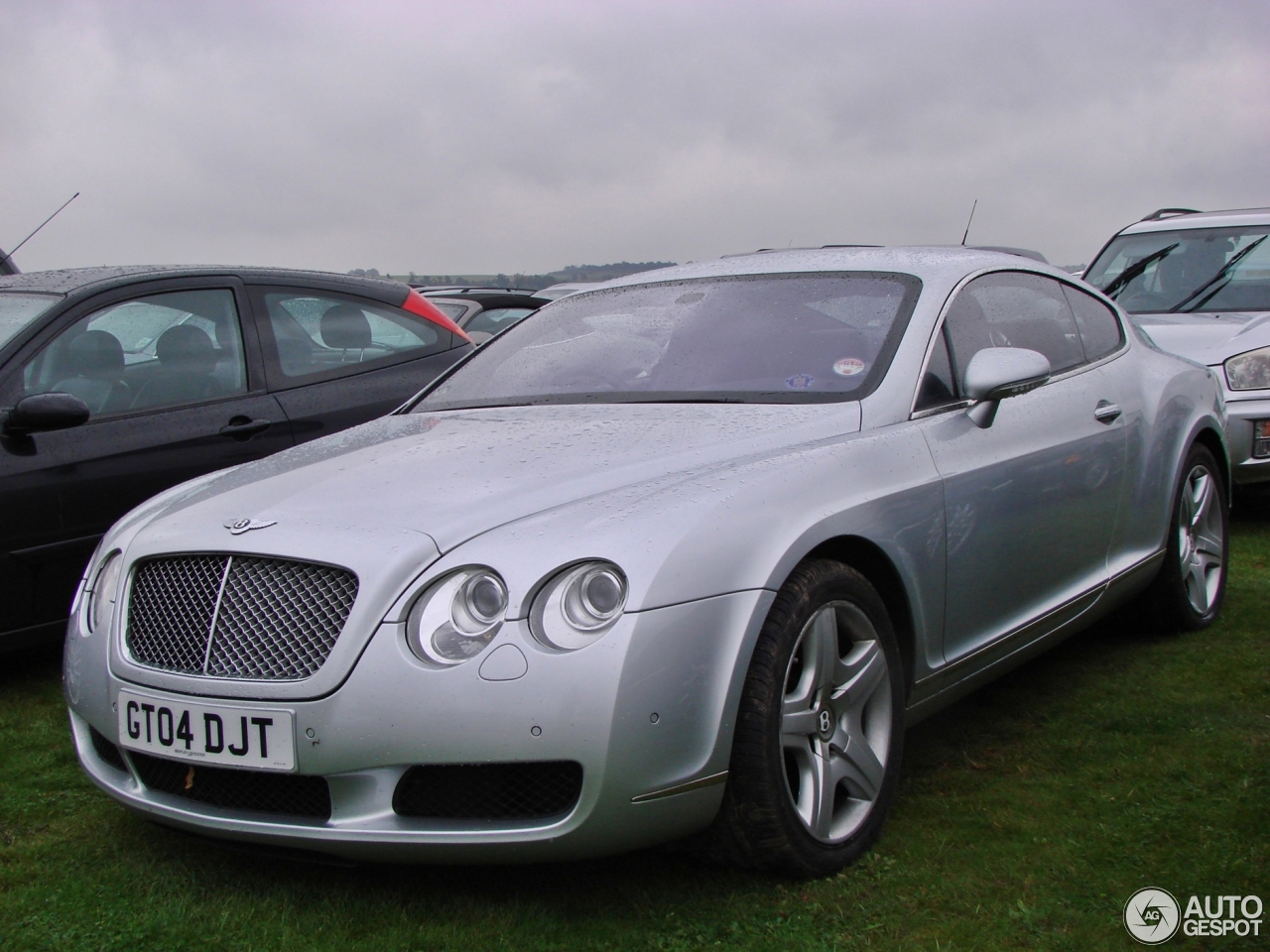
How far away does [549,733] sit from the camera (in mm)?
2371

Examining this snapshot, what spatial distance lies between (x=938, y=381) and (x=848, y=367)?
0.85ft

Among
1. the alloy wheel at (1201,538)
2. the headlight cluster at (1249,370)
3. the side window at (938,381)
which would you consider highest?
the side window at (938,381)

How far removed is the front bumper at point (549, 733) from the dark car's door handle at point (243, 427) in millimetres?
2416

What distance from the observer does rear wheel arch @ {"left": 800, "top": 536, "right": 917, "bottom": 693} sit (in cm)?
293

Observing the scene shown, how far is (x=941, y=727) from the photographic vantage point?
3.87 meters

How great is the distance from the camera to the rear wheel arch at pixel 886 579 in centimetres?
293

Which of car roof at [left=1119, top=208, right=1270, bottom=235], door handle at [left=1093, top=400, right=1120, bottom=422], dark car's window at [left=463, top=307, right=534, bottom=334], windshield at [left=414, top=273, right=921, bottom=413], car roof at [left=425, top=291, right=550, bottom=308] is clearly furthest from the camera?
dark car's window at [left=463, top=307, right=534, bottom=334]

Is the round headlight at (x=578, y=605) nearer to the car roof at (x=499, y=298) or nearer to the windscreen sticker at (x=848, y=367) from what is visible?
the windscreen sticker at (x=848, y=367)

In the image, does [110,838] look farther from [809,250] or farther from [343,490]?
[809,250]

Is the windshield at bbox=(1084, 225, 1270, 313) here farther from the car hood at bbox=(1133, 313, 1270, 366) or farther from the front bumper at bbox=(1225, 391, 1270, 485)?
the front bumper at bbox=(1225, 391, 1270, 485)

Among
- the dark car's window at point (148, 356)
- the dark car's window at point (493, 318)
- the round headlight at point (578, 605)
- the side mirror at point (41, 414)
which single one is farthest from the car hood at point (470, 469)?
the dark car's window at point (493, 318)

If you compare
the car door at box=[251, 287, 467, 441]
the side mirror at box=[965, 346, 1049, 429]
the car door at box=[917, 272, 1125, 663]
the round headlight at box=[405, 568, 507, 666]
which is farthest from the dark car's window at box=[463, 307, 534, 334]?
the round headlight at box=[405, 568, 507, 666]

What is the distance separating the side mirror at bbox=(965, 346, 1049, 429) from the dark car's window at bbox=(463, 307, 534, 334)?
7295 millimetres

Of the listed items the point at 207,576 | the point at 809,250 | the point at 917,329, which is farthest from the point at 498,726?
the point at 809,250
